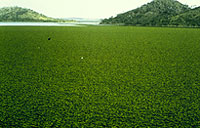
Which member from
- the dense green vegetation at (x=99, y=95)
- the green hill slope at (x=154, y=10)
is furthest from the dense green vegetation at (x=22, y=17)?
the dense green vegetation at (x=99, y=95)

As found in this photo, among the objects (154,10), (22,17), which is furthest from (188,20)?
(22,17)

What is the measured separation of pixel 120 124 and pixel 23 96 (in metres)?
1.44

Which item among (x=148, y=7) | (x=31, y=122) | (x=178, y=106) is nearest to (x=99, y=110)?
(x=31, y=122)

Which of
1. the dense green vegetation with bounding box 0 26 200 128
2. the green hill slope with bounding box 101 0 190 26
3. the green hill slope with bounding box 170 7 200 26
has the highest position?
the green hill slope with bounding box 101 0 190 26

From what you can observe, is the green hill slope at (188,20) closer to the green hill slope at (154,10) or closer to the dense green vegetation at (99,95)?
the green hill slope at (154,10)

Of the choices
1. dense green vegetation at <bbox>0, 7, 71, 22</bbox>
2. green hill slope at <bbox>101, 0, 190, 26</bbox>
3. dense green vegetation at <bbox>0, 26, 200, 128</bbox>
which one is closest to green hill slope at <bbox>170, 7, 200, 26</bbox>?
green hill slope at <bbox>101, 0, 190, 26</bbox>

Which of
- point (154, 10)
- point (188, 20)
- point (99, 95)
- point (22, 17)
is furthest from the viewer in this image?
point (22, 17)

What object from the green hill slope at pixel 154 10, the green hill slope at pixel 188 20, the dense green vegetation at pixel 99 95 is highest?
the green hill slope at pixel 154 10

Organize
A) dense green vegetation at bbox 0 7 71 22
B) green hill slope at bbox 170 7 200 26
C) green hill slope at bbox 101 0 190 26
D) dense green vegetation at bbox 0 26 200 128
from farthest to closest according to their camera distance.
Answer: dense green vegetation at bbox 0 7 71 22 → green hill slope at bbox 101 0 190 26 → green hill slope at bbox 170 7 200 26 → dense green vegetation at bbox 0 26 200 128

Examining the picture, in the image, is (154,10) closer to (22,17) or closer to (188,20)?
(188,20)

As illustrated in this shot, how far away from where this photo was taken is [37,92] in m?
2.73

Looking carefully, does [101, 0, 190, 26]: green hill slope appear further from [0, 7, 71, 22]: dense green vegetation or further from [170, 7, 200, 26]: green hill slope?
[0, 7, 71, 22]: dense green vegetation

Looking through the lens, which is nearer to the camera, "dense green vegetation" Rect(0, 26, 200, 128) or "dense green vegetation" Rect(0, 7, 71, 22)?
"dense green vegetation" Rect(0, 26, 200, 128)

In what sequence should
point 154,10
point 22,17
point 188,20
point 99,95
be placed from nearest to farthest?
point 99,95 → point 188,20 → point 154,10 → point 22,17
